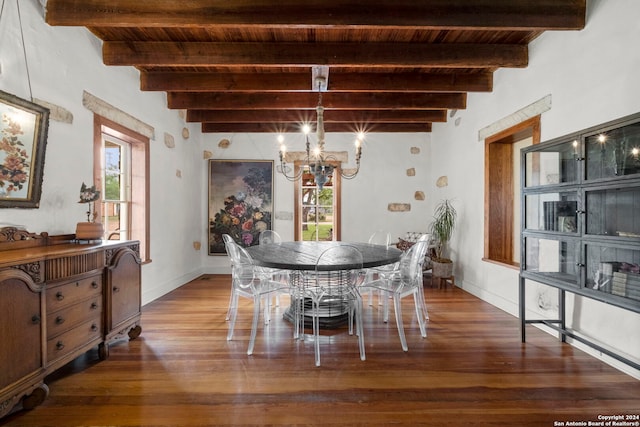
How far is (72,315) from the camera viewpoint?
198cm

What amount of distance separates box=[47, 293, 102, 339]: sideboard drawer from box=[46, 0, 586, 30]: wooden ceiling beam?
2.09 metres

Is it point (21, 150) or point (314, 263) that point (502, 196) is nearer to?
point (314, 263)

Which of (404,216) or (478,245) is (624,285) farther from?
(404,216)

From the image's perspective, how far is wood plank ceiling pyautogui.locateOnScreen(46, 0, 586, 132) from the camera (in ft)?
7.57

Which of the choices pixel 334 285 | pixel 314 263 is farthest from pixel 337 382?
pixel 314 263

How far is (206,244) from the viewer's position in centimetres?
539

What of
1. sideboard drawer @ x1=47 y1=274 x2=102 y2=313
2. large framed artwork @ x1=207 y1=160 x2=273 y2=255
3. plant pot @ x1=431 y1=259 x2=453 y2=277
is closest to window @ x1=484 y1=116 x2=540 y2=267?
plant pot @ x1=431 y1=259 x2=453 y2=277

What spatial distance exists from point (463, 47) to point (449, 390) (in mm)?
2979

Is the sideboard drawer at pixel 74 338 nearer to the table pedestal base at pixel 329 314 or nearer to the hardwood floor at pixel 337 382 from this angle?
the hardwood floor at pixel 337 382

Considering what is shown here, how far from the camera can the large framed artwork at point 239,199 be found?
5.32 metres

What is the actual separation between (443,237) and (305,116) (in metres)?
2.79

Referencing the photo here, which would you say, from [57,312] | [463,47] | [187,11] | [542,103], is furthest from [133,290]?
[542,103]

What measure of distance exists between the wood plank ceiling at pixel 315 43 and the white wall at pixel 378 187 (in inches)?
35.7

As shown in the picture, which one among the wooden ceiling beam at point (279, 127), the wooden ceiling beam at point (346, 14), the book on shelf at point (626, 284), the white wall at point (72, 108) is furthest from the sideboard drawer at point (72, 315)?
the wooden ceiling beam at point (279, 127)
